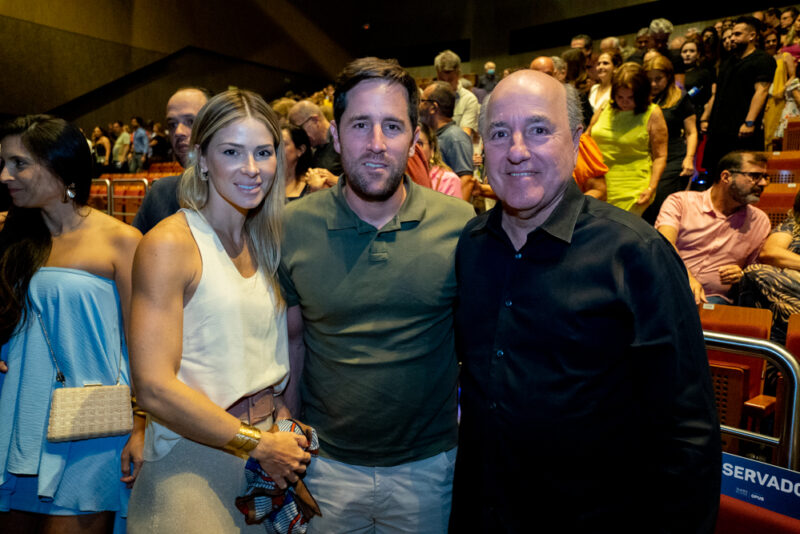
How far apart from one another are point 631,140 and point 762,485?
3.07 metres

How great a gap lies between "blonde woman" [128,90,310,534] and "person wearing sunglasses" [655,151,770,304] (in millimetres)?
3101

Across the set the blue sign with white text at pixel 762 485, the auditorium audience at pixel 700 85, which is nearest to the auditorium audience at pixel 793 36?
the auditorium audience at pixel 700 85

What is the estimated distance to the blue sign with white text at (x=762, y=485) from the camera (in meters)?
1.69

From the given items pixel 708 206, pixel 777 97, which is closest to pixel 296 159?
pixel 708 206

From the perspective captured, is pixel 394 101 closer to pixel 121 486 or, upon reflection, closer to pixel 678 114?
pixel 121 486

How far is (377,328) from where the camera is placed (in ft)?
5.45

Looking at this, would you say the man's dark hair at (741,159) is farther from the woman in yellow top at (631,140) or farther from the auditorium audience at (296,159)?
the auditorium audience at (296,159)

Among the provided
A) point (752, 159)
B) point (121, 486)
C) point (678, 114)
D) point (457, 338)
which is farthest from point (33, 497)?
point (678, 114)

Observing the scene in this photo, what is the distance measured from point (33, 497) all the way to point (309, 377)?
1141mm

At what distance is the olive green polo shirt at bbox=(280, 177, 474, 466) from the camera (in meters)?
1.67

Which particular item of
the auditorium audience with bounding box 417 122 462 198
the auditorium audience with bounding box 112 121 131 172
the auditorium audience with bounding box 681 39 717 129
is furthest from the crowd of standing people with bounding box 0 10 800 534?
the auditorium audience with bounding box 112 121 131 172

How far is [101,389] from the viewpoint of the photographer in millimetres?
1793

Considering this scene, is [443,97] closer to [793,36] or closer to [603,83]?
[603,83]

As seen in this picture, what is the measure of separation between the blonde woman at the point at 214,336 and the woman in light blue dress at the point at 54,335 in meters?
0.45
